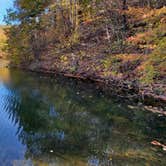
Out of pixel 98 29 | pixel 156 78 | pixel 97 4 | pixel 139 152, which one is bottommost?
pixel 139 152

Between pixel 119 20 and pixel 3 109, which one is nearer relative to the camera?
pixel 3 109

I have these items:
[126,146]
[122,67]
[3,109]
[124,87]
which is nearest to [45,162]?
[126,146]

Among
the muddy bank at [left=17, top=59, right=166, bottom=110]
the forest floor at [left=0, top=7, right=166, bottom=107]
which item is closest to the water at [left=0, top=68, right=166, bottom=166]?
the muddy bank at [left=17, top=59, right=166, bottom=110]

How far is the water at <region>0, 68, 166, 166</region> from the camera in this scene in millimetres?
5508

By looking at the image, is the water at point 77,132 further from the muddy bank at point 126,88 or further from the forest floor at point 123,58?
the forest floor at point 123,58

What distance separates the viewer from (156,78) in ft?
40.7

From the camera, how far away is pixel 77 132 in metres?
7.25

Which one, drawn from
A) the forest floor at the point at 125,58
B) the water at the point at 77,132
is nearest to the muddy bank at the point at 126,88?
the forest floor at the point at 125,58

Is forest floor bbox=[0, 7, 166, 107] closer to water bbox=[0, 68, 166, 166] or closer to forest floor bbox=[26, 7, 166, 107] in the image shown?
forest floor bbox=[26, 7, 166, 107]

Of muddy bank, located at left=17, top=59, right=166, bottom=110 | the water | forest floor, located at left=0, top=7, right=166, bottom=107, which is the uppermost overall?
forest floor, located at left=0, top=7, right=166, bottom=107

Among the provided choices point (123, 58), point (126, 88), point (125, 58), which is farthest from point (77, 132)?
point (123, 58)

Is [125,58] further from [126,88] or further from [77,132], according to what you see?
[77,132]

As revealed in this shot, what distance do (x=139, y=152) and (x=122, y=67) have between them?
34.2 feet

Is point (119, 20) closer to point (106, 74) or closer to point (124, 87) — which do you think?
point (106, 74)
